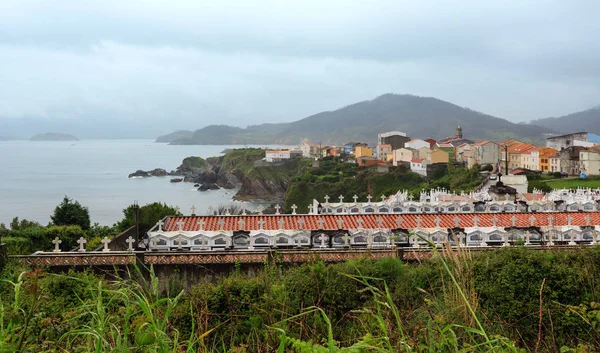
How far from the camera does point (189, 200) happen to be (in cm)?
6569

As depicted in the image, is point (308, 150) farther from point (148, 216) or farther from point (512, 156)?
point (148, 216)

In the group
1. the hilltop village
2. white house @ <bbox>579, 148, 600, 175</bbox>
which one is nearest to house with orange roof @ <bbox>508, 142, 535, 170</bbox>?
the hilltop village

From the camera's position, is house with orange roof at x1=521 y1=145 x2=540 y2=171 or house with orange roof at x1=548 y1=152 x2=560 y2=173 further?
house with orange roof at x1=521 y1=145 x2=540 y2=171

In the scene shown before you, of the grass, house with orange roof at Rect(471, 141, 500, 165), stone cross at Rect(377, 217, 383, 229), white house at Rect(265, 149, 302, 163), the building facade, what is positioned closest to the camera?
stone cross at Rect(377, 217, 383, 229)

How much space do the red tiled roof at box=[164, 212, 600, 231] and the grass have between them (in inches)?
1183

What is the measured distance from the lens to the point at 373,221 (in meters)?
14.4

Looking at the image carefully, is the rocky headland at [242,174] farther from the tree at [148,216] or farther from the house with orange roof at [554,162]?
the tree at [148,216]

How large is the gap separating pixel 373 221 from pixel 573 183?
3718cm

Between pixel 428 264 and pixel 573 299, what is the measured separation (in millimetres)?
2273

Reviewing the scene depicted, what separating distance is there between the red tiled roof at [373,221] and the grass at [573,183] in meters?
30.1

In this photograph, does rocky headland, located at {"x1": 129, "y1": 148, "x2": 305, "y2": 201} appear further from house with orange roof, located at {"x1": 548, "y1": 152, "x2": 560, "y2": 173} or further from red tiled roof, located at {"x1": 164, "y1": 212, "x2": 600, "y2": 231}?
red tiled roof, located at {"x1": 164, "y1": 212, "x2": 600, "y2": 231}

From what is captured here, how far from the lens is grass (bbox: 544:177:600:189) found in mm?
42156

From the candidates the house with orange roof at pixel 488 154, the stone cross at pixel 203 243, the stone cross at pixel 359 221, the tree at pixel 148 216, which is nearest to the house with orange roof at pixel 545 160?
the house with orange roof at pixel 488 154

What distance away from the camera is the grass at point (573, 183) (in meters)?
42.2
